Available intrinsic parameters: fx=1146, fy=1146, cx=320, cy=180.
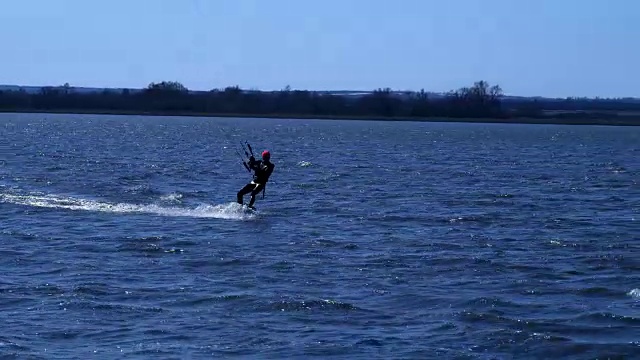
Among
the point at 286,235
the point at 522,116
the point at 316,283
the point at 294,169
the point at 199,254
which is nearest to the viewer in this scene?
the point at 316,283

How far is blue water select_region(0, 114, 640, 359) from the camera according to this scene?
13.6 m

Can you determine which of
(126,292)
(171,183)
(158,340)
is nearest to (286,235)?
(126,292)

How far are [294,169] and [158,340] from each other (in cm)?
3440

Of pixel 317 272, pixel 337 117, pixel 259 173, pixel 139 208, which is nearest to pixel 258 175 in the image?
pixel 259 173

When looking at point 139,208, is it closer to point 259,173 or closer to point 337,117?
point 259,173

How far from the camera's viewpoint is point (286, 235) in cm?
2303

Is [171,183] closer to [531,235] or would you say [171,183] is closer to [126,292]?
[531,235]

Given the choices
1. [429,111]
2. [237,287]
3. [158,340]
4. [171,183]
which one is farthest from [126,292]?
[429,111]

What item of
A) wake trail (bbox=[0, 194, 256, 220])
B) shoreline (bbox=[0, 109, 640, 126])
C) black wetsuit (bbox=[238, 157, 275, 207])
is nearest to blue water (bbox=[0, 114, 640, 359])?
wake trail (bbox=[0, 194, 256, 220])

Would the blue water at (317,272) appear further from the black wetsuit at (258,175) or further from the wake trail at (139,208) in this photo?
the black wetsuit at (258,175)

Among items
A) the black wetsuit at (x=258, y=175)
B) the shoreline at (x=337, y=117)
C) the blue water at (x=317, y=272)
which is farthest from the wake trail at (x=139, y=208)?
the shoreline at (x=337, y=117)

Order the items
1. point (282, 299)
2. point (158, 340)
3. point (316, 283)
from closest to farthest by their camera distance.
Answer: point (158, 340) < point (282, 299) < point (316, 283)

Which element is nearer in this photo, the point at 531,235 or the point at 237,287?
the point at 237,287

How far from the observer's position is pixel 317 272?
18141 mm
